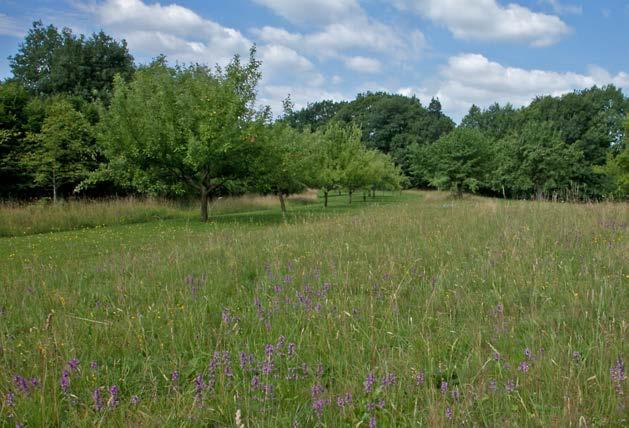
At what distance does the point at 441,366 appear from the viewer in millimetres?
2883

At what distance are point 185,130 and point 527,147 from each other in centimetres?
4566

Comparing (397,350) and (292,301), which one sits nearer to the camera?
(397,350)

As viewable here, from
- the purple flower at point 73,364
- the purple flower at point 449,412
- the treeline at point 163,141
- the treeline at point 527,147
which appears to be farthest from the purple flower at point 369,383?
the treeline at point 527,147

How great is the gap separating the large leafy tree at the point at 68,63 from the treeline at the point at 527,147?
2511 cm

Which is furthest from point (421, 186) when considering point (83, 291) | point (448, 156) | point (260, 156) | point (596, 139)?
point (83, 291)

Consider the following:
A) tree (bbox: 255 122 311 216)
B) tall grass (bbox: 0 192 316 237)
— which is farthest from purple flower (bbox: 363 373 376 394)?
tall grass (bbox: 0 192 316 237)

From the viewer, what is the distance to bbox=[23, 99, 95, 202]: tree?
21359mm

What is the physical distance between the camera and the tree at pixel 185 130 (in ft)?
51.1

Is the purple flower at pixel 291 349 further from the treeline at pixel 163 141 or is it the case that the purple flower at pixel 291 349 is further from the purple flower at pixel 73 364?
the treeline at pixel 163 141

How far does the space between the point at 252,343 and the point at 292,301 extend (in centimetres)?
90

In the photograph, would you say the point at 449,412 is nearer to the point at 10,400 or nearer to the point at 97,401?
the point at 97,401

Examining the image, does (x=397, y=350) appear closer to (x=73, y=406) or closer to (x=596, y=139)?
(x=73, y=406)

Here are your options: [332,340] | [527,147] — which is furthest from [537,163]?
[332,340]

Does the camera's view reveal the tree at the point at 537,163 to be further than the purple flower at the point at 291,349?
Yes
